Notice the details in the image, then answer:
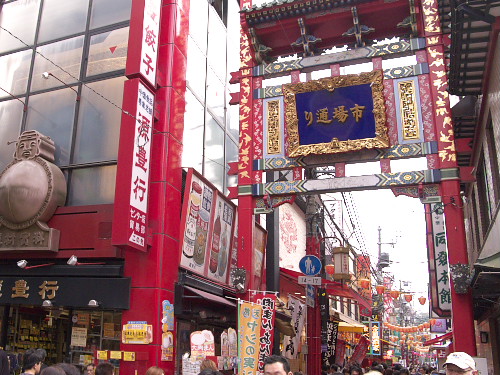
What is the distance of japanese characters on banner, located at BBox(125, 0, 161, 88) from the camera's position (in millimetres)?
12633

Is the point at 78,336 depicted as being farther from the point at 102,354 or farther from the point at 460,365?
the point at 460,365

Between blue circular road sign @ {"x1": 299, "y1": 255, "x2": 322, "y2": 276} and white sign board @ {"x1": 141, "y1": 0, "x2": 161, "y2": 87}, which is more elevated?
white sign board @ {"x1": 141, "y1": 0, "x2": 161, "y2": 87}

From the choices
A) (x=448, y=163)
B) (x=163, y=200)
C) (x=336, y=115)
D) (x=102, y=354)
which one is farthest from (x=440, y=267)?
(x=102, y=354)

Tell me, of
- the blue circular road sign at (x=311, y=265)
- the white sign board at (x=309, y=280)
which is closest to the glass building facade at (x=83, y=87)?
the blue circular road sign at (x=311, y=265)

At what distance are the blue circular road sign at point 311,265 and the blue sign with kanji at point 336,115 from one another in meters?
5.66

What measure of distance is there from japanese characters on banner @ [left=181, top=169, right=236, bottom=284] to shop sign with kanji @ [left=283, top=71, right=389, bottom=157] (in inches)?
118

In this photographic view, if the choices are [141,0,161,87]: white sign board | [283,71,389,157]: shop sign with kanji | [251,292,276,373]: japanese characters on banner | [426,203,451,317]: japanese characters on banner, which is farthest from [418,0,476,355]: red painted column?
[141,0,161,87]: white sign board

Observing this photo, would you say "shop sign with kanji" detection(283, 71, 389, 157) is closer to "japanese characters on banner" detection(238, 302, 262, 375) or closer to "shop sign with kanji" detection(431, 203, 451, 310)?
"shop sign with kanji" detection(431, 203, 451, 310)

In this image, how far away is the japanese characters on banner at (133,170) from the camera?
455 inches

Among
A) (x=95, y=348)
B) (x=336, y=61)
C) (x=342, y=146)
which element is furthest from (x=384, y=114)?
(x=95, y=348)

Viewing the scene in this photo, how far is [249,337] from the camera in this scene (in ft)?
37.2

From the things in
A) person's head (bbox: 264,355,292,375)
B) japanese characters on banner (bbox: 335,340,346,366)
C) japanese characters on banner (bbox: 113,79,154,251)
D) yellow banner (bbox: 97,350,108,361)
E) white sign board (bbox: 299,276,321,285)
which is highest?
japanese characters on banner (bbox: 113,79,154,251)

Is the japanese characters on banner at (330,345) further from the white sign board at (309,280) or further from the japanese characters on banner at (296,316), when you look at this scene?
the white sign board at (309,280)

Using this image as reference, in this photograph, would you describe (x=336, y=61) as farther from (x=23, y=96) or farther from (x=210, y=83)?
(x=23, y=96)
